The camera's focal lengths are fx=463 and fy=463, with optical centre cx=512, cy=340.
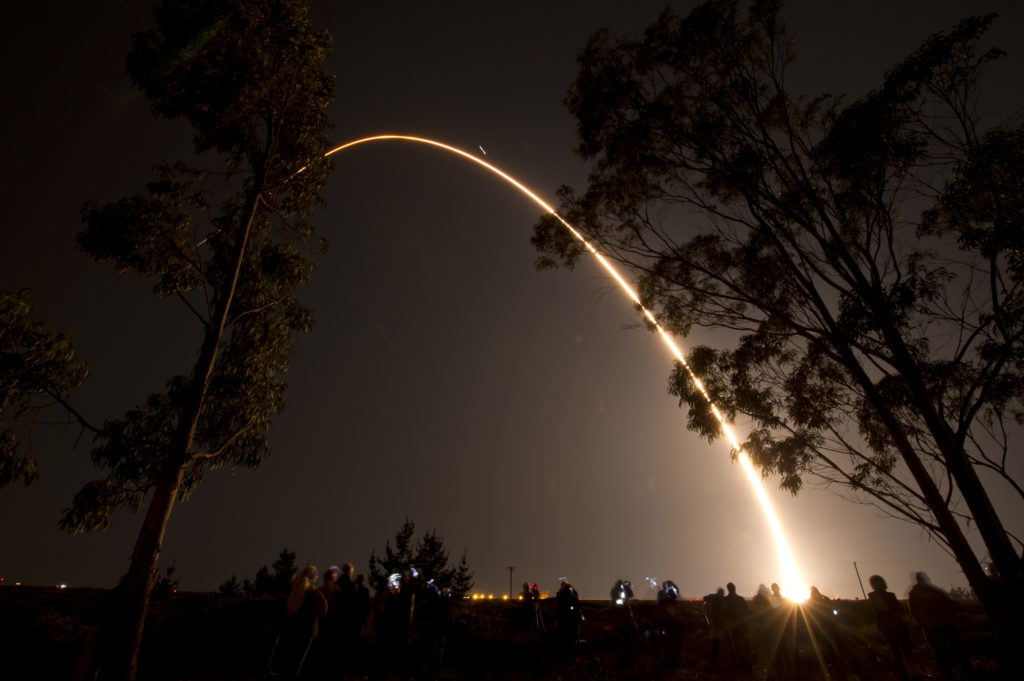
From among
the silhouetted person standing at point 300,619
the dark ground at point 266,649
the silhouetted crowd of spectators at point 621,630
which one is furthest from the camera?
the dark ground at point 266,649

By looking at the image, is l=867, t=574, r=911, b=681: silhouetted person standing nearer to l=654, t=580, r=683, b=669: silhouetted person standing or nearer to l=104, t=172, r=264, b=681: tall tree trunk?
l=654, t=580, r=683, b=669: silhouetted person standing

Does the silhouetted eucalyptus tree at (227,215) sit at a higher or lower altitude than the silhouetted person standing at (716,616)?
higher

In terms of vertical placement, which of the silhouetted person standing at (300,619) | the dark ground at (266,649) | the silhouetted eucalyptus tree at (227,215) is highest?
the silhouetted eucalyptus tree at (227,215)

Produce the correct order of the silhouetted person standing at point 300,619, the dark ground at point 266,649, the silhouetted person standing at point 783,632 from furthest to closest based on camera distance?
the silhouetted person standing at point 783,632 → the dark ground at point 266,649 → the silhouetted person standing at point 300,619

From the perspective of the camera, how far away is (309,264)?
11664 millimetres

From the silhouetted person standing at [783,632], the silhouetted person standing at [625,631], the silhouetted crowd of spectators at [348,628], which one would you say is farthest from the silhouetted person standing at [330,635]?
the silhouetted person standing at [783,632]

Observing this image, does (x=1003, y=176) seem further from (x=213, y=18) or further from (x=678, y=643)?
(x=213, y=18)

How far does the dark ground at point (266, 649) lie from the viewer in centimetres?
830

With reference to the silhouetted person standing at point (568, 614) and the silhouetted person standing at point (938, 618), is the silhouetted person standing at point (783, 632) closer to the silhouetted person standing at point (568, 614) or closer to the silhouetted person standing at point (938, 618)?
the silhouetted person standing at point (938, 618)

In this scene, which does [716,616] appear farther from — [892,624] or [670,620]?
[892,624]

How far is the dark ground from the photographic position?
8.30 metres

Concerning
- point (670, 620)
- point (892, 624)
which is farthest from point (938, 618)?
point (670, 620)

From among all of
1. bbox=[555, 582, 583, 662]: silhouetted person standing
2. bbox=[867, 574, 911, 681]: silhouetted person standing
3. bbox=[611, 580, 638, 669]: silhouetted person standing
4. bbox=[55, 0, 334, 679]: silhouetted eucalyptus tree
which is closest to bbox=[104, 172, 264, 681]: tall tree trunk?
bbox=[55, 0, 334, 679]: silhouetted eucalyptus tree

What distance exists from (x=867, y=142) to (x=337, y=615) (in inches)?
515
